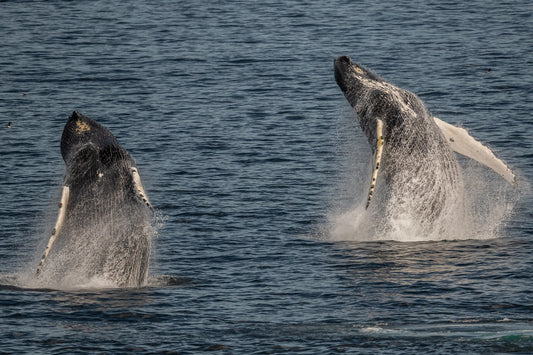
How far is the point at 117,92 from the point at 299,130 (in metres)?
12.0

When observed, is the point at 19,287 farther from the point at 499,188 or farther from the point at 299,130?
the point at 299,130

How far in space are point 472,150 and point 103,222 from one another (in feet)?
35.1

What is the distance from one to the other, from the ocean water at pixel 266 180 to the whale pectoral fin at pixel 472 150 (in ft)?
4.52

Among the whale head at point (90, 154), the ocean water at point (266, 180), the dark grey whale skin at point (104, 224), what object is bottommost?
the ocean water at point (266, 180)

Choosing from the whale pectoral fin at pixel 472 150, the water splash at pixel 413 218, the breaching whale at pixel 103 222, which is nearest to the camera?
the breaching whale at pixel 103 222

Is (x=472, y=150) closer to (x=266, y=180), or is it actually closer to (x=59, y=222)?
(x=266, y=180)

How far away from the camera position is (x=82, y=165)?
25.3 metres

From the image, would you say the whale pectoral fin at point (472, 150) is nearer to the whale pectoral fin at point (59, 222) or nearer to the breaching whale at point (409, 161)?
the breaching whale at point (409, 161)

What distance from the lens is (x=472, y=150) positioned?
30312 mm

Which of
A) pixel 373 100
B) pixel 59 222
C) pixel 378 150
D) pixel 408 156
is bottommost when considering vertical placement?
pixel 408 156

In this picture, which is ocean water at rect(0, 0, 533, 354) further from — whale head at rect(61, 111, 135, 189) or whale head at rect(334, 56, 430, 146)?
whale head at rect(334, 56, 430, 146)

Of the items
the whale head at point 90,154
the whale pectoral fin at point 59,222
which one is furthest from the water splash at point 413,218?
the whale pectoral fin at point 59,222

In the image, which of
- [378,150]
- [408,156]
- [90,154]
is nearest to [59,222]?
[90,154]

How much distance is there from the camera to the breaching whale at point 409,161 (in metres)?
28.8
